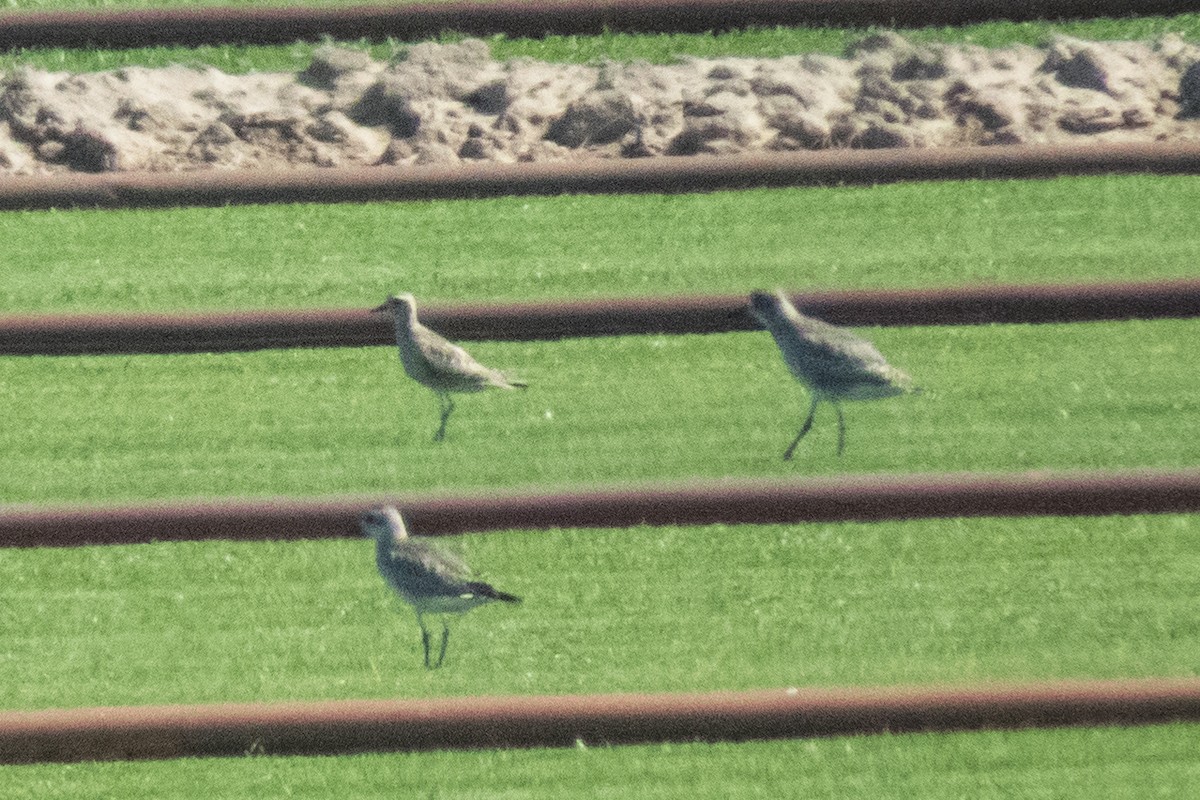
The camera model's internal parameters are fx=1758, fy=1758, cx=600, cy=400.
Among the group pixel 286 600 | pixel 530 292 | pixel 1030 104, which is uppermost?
pixel 1030 104

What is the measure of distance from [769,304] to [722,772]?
75.9 inches

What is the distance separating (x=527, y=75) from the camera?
9367 mm

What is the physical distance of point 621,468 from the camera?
7051 mm

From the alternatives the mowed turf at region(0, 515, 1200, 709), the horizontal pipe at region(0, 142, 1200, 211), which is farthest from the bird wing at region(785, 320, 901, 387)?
the horizontal pipe at region(0, 142, 1200, 211)

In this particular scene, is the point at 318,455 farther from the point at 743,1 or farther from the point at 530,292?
the point at 743,1

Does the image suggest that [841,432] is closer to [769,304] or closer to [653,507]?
[769,304]

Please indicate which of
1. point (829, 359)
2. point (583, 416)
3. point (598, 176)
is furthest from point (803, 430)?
point (598, 176)

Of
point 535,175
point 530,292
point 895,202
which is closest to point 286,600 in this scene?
point 530,292

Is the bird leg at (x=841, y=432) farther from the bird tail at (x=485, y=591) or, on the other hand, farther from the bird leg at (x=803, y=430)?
the bird tail at (x=485, y=591)

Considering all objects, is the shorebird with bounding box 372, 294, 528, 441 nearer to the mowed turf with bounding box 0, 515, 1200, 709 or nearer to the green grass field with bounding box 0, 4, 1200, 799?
the green grass field with bounding box 0, 4, 1200, 799

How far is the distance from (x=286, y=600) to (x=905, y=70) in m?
4.65

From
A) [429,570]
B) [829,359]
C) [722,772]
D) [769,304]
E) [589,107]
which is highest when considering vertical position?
[589,107]

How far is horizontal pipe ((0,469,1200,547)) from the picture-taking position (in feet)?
22.5

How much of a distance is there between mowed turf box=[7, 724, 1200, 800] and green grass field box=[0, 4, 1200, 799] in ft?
0.04
